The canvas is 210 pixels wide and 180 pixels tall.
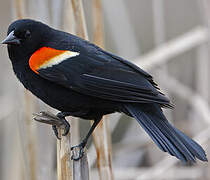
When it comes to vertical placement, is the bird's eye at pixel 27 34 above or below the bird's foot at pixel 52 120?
above

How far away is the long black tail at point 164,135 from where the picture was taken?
1.91 metres

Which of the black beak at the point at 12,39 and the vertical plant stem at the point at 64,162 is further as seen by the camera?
the black beak at the point at 12,39

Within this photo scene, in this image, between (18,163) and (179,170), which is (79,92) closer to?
(18,163)

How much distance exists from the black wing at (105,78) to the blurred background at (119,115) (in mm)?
151

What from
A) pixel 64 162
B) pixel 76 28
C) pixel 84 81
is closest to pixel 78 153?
pixel 64 162

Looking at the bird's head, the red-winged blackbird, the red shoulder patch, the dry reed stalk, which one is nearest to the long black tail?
the red-winged blackbird

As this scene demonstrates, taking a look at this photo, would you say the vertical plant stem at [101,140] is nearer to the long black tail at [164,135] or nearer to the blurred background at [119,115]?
the blurred background at [119,115]

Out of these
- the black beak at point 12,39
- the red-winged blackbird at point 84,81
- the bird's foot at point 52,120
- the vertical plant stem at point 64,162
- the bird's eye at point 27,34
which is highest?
the bird's eye at point 27,34

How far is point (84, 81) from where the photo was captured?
2.09m

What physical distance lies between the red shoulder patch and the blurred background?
0.57ft

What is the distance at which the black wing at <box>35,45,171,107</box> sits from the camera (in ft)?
6.59

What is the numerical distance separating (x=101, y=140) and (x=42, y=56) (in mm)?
453

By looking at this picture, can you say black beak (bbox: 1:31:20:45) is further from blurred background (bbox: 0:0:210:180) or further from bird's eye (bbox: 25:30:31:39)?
blurred background (bbox: 0:0:210:180)

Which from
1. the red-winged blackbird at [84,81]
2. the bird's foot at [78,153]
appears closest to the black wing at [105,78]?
the red-winged blackbird at [84,81]
